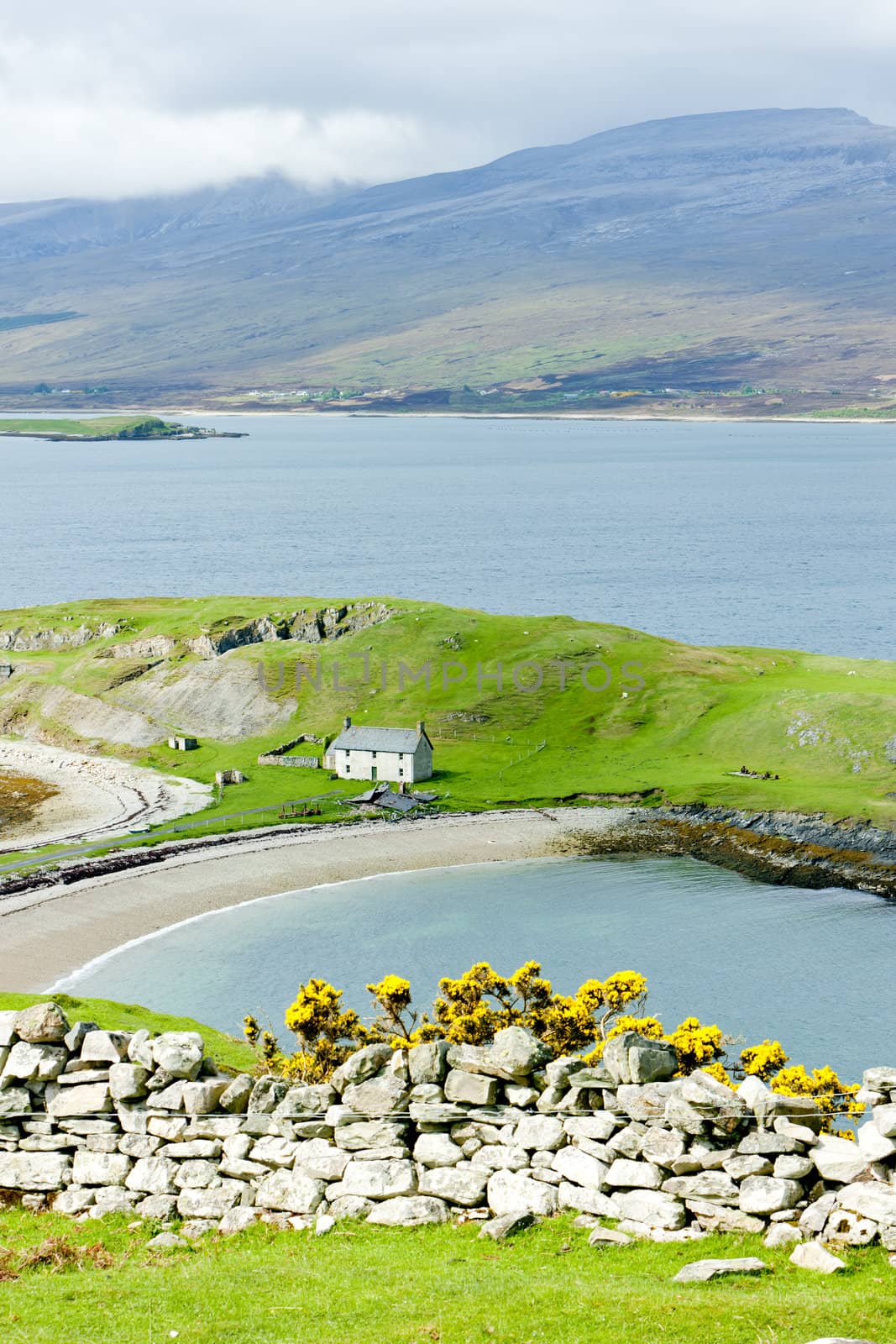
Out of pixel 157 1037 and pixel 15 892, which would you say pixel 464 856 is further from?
pixel 157 1037

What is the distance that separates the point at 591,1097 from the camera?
24.1m

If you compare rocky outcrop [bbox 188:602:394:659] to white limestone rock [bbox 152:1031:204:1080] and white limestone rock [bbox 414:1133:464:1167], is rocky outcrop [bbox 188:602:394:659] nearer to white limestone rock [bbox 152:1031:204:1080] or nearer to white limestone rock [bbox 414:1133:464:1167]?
white limestone rock [bbox 152:1031:204:1080]

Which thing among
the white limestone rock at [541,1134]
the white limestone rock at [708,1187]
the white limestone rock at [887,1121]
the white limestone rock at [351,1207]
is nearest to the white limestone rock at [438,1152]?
the white limestone rock at [541,1134]

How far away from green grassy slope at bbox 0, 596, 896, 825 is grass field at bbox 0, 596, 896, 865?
176mm

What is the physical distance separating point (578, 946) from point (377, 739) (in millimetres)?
36107

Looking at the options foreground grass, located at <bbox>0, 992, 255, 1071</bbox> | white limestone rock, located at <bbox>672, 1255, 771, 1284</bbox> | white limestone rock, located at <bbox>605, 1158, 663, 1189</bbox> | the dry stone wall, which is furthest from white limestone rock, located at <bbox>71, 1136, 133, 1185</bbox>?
foreground grass, located at <bbox>0, 992, 255, 1071</bbox>

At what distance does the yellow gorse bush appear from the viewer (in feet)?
125

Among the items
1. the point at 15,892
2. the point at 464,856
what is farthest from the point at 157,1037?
the point at 464,856

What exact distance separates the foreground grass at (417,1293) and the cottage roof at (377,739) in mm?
86907

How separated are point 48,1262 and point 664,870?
245 feet

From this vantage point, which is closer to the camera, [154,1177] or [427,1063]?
[154,1177]

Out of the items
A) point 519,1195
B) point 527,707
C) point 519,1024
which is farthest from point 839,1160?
point 527,707

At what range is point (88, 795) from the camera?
109m

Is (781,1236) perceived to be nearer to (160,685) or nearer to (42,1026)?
(42,1026)
